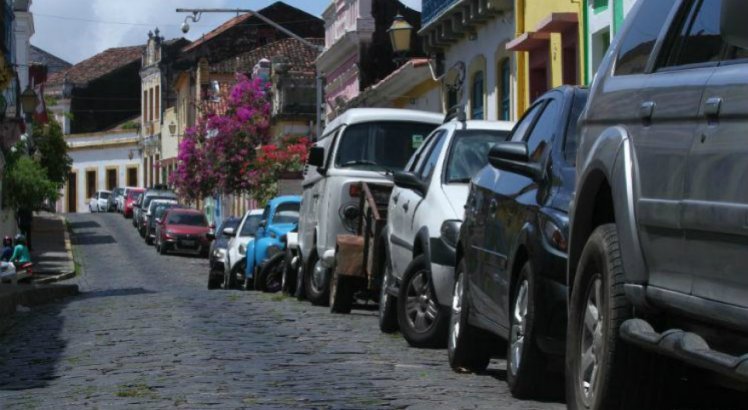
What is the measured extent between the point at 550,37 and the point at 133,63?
259 ft

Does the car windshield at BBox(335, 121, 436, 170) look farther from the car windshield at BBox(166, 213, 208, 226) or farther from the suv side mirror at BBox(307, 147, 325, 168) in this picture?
the car windshield at BBox(166, 213, 208, 226)

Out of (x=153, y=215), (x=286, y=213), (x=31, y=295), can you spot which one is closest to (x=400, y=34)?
(x=286, y=213)

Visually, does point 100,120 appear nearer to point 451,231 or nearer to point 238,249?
point 238,249

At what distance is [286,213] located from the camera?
28.3m

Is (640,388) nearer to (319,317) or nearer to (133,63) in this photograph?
(319,317)

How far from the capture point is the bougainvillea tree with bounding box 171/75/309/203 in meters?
55.8

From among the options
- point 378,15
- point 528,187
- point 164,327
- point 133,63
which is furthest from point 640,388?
point 133,63

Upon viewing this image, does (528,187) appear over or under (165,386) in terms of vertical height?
over

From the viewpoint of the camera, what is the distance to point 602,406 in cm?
650

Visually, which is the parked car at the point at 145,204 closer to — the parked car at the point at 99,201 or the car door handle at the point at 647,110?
the parked car at the point at 99,201

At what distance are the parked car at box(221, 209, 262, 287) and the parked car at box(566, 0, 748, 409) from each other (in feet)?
78.8

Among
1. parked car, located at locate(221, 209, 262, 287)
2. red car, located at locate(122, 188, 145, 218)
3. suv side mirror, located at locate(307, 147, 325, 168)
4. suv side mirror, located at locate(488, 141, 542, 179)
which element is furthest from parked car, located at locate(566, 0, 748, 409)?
red car, located at locate(122, 188, 145, 218)

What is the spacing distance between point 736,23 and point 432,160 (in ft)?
27.2

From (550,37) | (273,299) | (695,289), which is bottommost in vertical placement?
(273,299)
